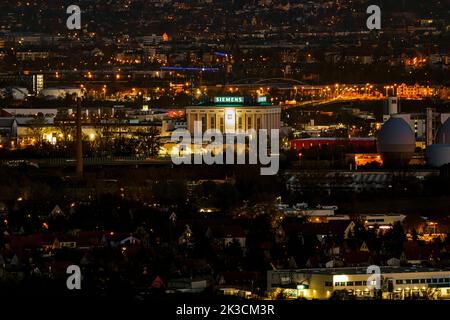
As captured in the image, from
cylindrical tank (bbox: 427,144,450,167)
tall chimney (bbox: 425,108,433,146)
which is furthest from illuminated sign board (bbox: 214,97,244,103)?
cylindrical tank (bbox: 427,144,450,167)

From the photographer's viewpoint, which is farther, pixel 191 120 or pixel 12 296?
pixel 191 120

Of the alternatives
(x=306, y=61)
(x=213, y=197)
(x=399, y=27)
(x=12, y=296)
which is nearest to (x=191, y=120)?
(x=213, y=197)

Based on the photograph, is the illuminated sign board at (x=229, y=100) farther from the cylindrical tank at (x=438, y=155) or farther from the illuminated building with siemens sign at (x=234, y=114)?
the cylindrical tank at (x=438, y=155)

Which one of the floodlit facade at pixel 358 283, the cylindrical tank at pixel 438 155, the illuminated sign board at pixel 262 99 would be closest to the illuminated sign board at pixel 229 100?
the illuminated sign board at pixel 262 99

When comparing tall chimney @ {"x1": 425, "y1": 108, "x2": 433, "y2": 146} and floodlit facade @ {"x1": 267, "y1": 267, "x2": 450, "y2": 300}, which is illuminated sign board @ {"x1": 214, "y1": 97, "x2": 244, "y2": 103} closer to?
tall chimney @ {"x1": 425, "y1": 108, "x2": 433, "y2": 146}

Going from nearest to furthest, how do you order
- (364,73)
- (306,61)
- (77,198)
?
1. (77,198)
2. (364,73)
3. (306,61)
